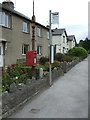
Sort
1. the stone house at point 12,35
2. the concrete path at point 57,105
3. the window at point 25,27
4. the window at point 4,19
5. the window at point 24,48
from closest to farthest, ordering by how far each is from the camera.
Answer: the concrete path at point 57,105
the window at point 4,19
the stone house at point 12,35
the window at point 24,48
the window at point 25,27

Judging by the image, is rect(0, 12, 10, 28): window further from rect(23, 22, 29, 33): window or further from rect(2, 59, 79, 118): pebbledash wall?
rect(2, 59, 79, 118): pebbledash wall

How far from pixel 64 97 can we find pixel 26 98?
1788 millimetres

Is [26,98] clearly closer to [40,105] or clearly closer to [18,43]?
[40,105]

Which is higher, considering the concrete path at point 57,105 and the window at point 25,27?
the window at point 25,27

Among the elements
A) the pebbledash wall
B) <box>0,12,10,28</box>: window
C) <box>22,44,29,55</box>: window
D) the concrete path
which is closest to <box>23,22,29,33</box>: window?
<box>22,44,29,55</box>: window

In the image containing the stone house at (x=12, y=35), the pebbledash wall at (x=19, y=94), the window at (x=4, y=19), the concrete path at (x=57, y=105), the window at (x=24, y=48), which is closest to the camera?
the pebbledash wall at (x=19, y=94)

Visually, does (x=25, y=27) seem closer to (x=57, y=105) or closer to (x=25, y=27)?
(x=25, y=27)

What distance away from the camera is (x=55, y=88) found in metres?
10.1

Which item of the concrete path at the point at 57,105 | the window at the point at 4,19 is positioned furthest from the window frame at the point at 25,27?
Result: the concrete path at the point at 57,105

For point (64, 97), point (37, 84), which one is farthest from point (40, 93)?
point (64, 97)

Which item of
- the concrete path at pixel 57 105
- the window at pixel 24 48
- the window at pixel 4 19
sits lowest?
the concrete path at pixel 57 105

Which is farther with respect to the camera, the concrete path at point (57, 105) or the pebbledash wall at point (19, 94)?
the concrete path at point (57, 105)

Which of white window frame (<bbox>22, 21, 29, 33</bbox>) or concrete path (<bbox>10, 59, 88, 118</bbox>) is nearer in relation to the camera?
concrete path (<bbox>10, 59, 88, 118</bbox>)

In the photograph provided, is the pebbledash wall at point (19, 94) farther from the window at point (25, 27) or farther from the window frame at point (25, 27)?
the window at point (25, 27)
